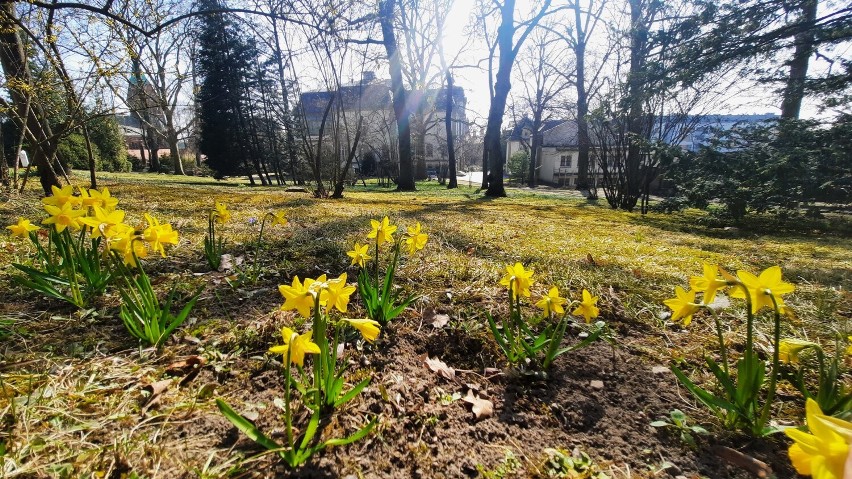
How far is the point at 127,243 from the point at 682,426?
6.95 feet

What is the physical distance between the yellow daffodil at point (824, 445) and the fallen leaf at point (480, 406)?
0.79 metres

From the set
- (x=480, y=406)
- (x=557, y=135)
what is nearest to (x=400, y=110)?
(x=480, y=406)

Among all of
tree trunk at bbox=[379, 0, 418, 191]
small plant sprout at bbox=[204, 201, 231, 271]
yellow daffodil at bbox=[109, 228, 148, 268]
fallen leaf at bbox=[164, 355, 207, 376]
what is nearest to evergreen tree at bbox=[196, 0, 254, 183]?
tree trunk at bbox=[379, 0, 418, 191]

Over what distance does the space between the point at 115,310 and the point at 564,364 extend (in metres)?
2.20

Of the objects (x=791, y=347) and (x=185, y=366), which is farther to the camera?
(x=185, y=366)

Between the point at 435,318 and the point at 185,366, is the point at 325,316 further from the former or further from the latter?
the point at 435,318

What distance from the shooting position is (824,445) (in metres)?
0.56

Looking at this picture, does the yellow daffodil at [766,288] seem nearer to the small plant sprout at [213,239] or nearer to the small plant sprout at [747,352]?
the small plant sprout at [747,352]

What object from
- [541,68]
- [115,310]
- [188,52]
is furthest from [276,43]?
[541,68]

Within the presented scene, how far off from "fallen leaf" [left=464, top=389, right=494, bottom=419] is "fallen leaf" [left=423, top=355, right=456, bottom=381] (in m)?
0.13

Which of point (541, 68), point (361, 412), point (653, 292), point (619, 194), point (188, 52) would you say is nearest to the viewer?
point (361, 412)

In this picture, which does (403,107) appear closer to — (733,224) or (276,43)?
(276,43)

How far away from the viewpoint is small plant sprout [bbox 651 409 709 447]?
3.59ft

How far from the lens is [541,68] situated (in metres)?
24.1
